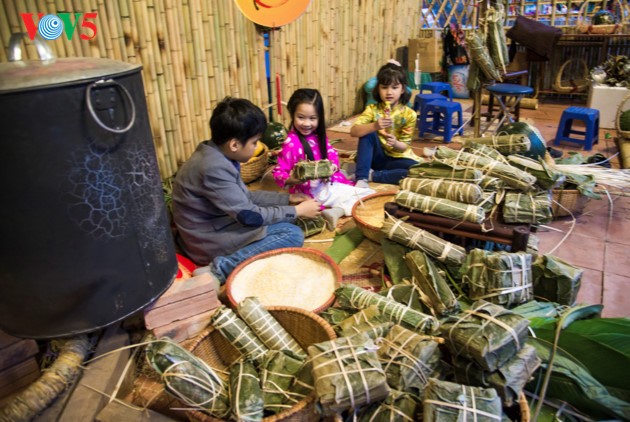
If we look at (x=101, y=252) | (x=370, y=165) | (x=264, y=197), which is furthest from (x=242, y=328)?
(x=370, y=165)

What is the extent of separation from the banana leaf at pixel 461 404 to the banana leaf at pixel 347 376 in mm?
166

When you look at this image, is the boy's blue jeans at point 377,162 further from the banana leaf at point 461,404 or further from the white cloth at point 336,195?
the banana leaf at point 461,404

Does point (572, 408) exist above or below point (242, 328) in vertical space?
below

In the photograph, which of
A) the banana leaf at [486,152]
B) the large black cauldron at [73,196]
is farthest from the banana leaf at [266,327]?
the banana leaf at [486,152]

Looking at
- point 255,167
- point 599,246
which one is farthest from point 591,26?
point 255,167

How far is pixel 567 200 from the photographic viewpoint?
365cm

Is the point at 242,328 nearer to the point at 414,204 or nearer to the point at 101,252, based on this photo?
the point at 101,252

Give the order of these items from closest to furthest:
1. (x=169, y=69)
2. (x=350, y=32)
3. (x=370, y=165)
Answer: (x=169, y=69) → (x=370, y=165) → (x=350, y=32)

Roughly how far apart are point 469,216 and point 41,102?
7.09 feet

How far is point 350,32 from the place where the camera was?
706cm

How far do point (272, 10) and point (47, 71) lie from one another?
318 cm

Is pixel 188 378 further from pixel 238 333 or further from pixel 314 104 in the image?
pixel 314 104

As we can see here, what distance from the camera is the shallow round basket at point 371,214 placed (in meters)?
3.26

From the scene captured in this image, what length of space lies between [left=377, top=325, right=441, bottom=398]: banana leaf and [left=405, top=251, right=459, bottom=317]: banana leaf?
17.8 inches
